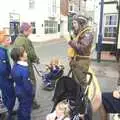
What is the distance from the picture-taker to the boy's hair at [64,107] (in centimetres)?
366

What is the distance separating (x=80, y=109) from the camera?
11.7 feet

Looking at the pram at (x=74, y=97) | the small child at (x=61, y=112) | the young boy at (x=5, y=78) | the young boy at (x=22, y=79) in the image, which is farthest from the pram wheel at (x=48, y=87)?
the small child at (x=61, y=112)

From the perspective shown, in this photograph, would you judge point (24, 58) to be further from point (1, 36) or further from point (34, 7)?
point (34, 7)

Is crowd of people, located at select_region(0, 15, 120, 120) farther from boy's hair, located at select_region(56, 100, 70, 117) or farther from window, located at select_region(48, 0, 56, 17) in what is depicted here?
window, located at select_region(48, 0, 56, 17)

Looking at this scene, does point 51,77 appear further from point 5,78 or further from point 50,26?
point 50,26

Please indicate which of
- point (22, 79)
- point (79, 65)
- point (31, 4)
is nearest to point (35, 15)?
point (31, 4)

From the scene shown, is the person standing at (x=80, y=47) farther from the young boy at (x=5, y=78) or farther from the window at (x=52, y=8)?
the window at (x=52, y=8)

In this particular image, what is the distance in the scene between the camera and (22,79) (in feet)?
14.0

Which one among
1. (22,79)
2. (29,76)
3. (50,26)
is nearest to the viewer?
(22,79)

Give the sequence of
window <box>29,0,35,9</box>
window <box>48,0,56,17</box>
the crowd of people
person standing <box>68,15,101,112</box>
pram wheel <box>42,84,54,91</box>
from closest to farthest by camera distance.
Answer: the crowd of people, person standing <box>68,15,101,112</box>, pram wheel <box>42,84,54,91</box>, window <box>29,0,35,9</box>, window <box>48,0,56,17</box>

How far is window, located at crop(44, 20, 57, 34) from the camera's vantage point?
33.3m

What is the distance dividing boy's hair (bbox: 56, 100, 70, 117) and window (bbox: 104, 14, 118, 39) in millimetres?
13479

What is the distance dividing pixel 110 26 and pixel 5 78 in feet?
43.1

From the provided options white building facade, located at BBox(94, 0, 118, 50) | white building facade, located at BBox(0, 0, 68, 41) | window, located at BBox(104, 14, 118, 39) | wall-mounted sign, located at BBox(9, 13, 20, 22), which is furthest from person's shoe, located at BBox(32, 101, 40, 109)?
wall-mounted sign, located at BBox(9, 13, 20, 22)
